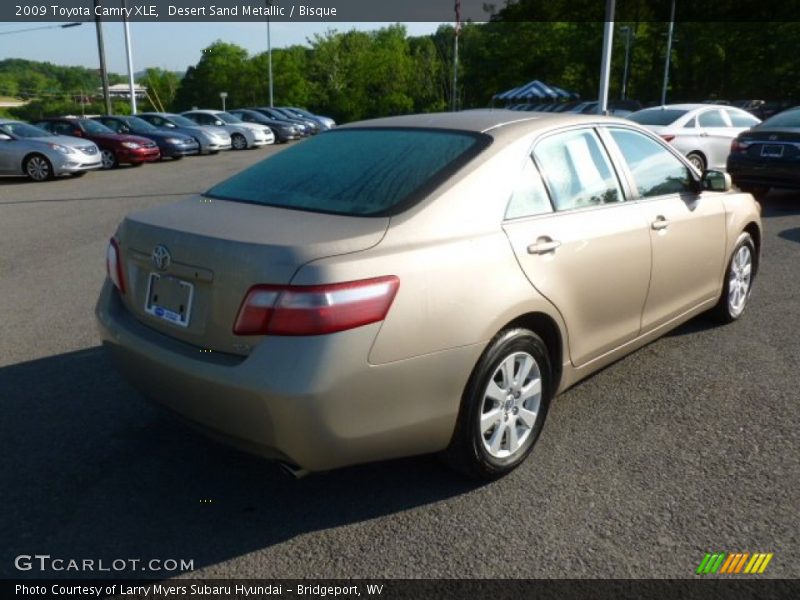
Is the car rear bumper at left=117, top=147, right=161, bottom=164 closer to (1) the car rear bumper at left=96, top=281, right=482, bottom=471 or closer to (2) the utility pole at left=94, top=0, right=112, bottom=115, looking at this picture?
(2) the utility pole at left=94, top=0, right=112, bottom=115

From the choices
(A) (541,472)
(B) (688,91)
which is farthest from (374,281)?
(B) (688,91)

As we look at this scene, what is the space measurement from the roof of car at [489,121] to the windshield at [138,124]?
19.6 meters

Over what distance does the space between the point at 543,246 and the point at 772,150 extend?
8923 millimetres

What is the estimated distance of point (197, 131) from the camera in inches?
905

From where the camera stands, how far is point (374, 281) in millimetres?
2436

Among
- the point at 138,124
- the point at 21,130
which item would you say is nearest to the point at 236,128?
the point at 138,124

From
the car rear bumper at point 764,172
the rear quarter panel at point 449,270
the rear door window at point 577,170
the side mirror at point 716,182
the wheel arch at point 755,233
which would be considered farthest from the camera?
the car rear bumper at point 764,172

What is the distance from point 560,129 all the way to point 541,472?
5.61 feet

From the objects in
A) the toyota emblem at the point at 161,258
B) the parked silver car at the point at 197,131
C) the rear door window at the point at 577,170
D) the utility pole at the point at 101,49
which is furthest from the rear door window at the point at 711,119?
the utility pole at the point at 101,49

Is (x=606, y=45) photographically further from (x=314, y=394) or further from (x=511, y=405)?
(x=314, y=394)

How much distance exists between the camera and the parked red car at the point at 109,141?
1842 centimetres

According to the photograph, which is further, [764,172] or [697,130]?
[697,130]

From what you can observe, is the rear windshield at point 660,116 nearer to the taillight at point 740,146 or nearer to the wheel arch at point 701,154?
the wheel arch at point 701,154
